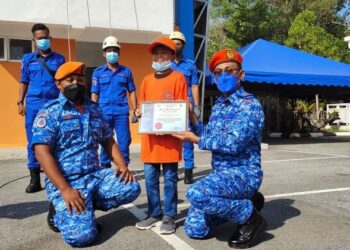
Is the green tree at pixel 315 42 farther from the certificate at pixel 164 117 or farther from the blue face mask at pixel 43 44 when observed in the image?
the certificate at pixel 164 117

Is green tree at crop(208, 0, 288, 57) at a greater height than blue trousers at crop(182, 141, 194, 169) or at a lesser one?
greater

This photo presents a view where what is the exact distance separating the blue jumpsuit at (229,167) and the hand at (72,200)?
87cm

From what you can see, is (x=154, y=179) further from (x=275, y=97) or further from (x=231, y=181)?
(x=275, y=97)

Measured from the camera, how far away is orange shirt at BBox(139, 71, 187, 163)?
3916 millimetres

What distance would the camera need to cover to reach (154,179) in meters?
4.02

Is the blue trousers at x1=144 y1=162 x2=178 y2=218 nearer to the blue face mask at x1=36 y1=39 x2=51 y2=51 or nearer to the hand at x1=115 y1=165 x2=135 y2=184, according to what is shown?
the hand at x1=115 y1=165 x2=135 y2=184

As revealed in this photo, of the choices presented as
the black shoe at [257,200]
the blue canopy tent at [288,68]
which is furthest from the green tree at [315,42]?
the black shoe at [257,200]

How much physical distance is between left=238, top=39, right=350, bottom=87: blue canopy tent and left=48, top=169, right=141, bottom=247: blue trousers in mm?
8649

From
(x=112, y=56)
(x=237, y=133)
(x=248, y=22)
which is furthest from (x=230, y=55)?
(x=248, y=22)

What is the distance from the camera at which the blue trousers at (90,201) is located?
11.3ft

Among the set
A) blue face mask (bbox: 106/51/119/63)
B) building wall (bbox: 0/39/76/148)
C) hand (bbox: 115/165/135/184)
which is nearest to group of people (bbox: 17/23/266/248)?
hand (bbox: 115/165/135/184)

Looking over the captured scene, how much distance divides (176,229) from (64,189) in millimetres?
1072

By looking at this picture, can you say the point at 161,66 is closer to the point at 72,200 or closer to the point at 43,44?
the point at 72,200

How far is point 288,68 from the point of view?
12961mm
